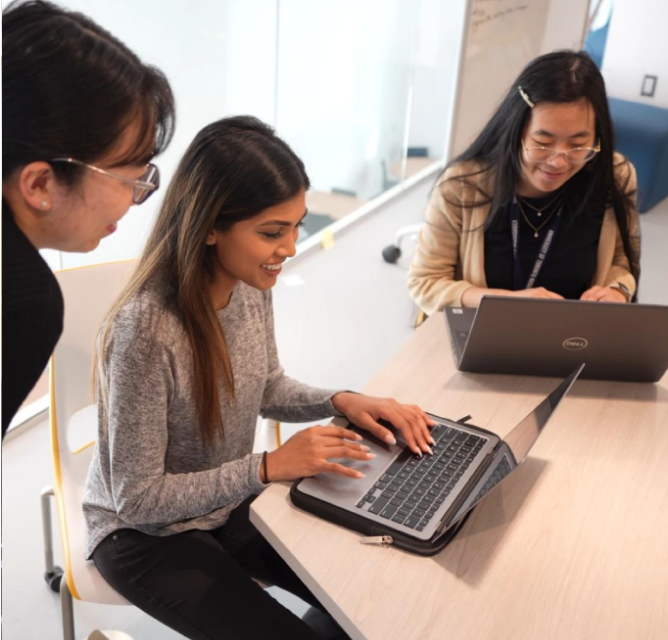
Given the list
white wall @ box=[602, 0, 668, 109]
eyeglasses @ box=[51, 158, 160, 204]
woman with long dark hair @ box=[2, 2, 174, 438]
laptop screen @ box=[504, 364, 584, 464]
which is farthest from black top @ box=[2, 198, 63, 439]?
white wall @ box=[602, 0, 668, 109]

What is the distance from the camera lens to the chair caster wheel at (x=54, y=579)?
72.7 inches

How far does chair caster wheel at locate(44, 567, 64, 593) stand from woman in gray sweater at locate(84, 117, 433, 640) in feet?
2.00

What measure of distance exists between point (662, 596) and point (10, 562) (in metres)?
1.54

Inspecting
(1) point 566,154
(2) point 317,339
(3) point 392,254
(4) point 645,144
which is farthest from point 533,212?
(4) point 645,144

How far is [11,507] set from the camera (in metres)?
2.08

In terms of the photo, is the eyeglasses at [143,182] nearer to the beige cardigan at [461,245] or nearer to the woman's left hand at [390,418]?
the woman's left hand at [390,418]

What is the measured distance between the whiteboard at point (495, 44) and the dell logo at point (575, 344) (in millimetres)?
1861

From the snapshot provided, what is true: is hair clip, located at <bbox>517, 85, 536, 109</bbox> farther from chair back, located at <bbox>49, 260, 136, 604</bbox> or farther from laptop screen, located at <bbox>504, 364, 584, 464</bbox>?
chair back, located at <bbox>49, 260, 136, 604</bbox>

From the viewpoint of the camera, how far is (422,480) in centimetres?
121

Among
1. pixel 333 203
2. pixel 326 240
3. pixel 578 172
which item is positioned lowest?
pixel 326 240

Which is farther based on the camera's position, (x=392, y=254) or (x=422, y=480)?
(x=392, y=254)

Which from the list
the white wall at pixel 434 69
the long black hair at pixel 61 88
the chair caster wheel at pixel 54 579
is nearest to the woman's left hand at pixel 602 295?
the long black hair at pixel 61 88

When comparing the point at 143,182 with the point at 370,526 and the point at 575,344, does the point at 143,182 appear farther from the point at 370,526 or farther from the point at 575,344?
the point at 575,344

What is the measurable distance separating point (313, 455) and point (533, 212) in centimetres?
98
